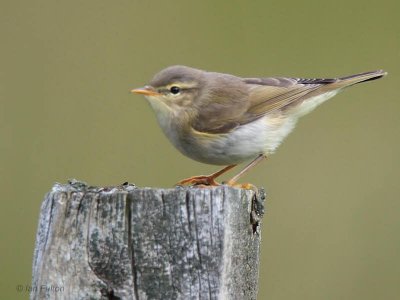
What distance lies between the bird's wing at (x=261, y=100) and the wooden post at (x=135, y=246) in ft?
7.65

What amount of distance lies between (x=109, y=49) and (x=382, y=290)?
413cm

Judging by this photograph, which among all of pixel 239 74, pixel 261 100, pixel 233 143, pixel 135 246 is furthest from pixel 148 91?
pixel 239 74

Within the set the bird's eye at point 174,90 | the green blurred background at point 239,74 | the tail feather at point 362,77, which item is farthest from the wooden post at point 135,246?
the green blurred background at point 239,74

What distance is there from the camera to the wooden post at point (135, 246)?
11.8 ft

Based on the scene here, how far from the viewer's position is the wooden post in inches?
141

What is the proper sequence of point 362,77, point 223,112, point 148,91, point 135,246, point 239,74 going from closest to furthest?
1. point 135,246
2. point 148,91
3. point 223,112
4. point 362,77
5. point 239,74

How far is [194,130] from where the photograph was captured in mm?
5926

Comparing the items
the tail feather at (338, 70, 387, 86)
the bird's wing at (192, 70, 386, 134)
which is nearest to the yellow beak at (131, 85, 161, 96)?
the bird's wing at (192, 70, 386, 134)

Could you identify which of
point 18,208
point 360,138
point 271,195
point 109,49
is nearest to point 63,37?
point 109,49

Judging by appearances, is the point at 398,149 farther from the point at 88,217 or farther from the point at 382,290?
the point at 88,217

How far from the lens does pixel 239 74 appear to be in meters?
9.08

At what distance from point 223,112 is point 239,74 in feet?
9.94

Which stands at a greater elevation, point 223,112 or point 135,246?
point 223,112

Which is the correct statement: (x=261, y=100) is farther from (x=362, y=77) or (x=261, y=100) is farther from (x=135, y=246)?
(x=135, y=246)
